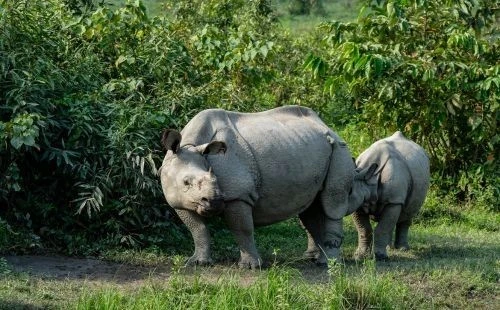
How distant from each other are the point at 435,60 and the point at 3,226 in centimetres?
568

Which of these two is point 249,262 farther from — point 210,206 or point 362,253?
point 362,253

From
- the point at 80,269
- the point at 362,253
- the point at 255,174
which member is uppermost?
the point at 255,174

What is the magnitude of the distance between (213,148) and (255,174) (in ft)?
1.47

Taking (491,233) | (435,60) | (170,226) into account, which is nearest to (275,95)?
(435,60)

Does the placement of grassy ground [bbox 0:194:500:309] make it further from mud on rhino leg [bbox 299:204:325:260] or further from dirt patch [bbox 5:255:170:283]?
mud on rhino leg [bbox 299:204:325:260]

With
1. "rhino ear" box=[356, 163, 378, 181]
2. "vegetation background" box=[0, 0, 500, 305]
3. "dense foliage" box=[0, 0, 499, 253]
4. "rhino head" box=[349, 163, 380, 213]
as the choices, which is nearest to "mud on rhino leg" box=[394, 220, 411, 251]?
"rhino head" box=[349, 163, 380, 213]

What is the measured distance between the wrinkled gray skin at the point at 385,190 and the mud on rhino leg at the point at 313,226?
0.34 m

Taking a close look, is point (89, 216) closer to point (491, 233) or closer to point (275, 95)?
point (491, 233)

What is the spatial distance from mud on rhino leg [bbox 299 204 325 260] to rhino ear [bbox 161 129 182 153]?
5.19 feet

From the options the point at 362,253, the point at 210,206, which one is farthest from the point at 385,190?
the point at 210,206

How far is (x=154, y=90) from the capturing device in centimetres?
1022

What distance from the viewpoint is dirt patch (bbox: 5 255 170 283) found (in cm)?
793

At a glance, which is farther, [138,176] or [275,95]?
[275,95]

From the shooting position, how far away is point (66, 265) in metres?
8.35
